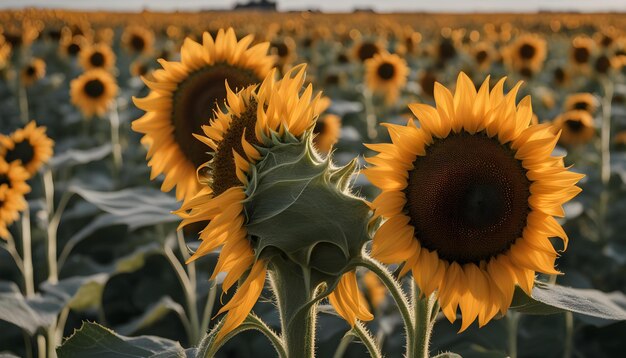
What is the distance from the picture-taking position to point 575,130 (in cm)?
566

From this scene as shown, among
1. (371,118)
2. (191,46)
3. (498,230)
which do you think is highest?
(191,46)

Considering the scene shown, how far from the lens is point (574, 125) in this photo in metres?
5.65

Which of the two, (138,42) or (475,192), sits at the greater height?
(475,192)

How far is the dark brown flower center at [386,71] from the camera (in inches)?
281

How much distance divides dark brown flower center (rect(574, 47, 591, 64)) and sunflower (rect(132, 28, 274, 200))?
6.89 metres

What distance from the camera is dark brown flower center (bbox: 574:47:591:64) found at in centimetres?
818

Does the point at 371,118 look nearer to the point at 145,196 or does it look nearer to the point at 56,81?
the point at 56,81

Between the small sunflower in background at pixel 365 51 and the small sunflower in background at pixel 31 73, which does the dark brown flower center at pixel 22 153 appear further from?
the small sunflower in background at pixel 31 73

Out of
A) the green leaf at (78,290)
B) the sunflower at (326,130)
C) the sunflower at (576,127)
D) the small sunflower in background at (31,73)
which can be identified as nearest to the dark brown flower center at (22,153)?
the green leaf at (78,290)

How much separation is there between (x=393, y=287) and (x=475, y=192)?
207 mm

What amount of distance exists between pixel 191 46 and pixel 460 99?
95 cm

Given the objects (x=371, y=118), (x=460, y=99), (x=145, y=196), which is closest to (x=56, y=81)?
(x=371, y=118)

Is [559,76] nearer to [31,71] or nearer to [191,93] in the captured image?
[31,71]

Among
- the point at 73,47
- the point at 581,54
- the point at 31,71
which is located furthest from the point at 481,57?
the point at 31,71
